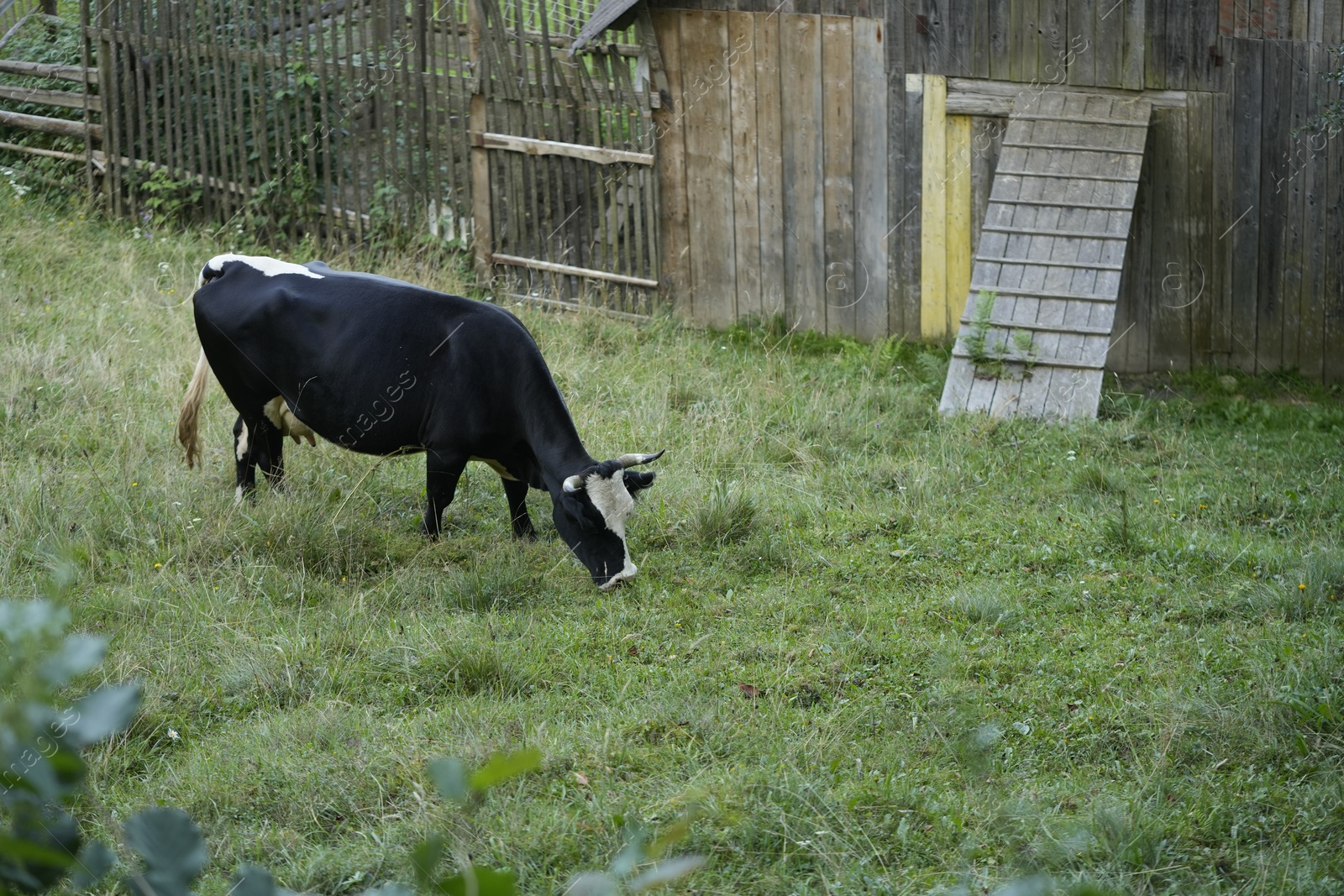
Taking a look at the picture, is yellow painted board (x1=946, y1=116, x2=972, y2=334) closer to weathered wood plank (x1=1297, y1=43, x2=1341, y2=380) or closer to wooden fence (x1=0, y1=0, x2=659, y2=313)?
weathered wood plank (x1=1297, y1=43, x2=1341, y2=380)

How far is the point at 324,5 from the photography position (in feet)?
38.8

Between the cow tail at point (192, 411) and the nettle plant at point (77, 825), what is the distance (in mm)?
6252

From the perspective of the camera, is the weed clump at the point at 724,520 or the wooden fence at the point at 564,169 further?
the wooden fence at the point at 564,169

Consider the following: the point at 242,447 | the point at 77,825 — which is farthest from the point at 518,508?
the point at 77,825

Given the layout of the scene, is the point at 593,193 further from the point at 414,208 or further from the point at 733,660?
the point at 733,660

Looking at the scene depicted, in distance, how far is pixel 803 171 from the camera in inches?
400

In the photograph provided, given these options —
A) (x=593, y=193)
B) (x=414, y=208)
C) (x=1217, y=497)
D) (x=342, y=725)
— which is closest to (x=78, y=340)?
(x=414, y=208)

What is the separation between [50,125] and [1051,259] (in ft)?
33.5

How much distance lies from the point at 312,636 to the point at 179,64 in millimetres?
8810

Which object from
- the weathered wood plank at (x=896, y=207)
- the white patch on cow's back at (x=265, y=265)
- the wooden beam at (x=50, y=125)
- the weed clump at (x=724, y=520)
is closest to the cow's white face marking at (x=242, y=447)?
the white patch on cow's back at (x=265, y=265)

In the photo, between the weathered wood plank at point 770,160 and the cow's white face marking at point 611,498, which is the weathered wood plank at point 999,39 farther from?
the cow's white face marking at point 611,498

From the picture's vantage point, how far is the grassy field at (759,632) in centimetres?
386

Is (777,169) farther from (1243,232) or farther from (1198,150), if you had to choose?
(1243,232)

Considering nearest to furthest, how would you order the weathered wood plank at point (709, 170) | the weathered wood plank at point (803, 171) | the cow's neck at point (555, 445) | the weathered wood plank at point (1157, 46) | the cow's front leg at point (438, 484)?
the cow's neck at point (555, 445)
the cow's front leg at point (438, 484)
the weathered wood plank at point (1157, 46)
the weathered wood plank at point (803, 171)
the weathered wood plank at point (709, 170)
